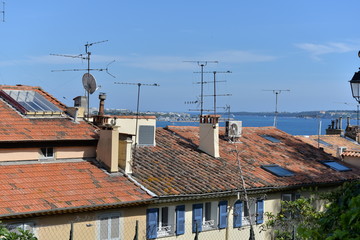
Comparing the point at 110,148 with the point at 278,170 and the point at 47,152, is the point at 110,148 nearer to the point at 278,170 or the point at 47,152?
the point at 47,152

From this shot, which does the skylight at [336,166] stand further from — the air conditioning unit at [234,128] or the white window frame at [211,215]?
the white window frame at [211,215]

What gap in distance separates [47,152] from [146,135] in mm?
5347

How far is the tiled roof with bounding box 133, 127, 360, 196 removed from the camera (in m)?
19.5

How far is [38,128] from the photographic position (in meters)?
19.1

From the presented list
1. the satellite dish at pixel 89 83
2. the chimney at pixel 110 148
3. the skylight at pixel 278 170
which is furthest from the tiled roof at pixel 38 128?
the skylight at pixel 278 170

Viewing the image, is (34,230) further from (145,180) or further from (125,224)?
→ (145,180)

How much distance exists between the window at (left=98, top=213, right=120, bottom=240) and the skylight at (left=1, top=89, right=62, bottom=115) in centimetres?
554

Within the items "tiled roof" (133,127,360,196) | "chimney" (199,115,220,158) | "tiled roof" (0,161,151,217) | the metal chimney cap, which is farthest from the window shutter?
"tiled roof" (0,161,151,217)

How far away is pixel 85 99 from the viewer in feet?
76.4

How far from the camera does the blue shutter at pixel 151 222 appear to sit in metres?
17.7

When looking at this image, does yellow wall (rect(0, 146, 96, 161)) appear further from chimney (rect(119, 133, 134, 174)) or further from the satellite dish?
the satellite dish

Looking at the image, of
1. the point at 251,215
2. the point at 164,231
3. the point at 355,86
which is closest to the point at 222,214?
the point at 251,215

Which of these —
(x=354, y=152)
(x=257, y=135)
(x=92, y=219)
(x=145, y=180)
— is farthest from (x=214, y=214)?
(x=354, y=152)

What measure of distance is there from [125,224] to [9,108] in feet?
21.8
